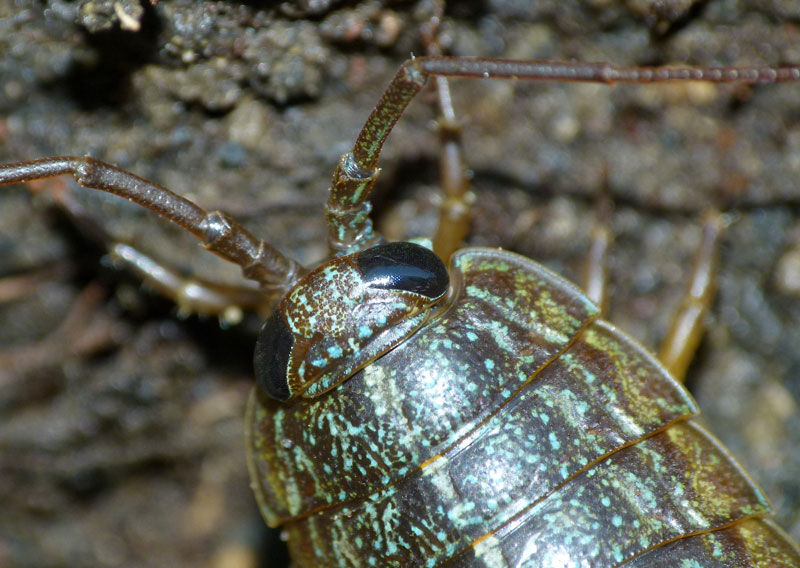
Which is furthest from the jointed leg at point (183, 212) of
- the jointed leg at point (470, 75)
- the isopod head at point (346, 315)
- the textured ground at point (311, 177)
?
the textured ground at point (311, 177)

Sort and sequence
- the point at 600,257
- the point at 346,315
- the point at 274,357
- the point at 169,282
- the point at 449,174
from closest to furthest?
the point at 346,315 → the point at 274,357 → the point at 449,174 → the point at 169,282 → the point at 600,257

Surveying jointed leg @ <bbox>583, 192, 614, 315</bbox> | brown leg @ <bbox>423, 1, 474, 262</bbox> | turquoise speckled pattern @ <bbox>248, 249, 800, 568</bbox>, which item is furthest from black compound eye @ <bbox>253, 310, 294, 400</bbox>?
jointed leg @ <bbox>583, 192, 614, 315</bbox>

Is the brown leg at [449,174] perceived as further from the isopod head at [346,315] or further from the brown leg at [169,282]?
the brown leg at [169,282]

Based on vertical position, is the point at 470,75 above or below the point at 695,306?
above

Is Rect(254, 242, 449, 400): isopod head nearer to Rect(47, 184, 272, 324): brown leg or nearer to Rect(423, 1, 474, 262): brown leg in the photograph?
Rect(423, 1, 474, 262): brown leg

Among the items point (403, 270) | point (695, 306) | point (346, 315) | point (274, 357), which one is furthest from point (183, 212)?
point (695, 306)

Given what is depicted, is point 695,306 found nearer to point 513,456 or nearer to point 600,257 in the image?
point 600,257
